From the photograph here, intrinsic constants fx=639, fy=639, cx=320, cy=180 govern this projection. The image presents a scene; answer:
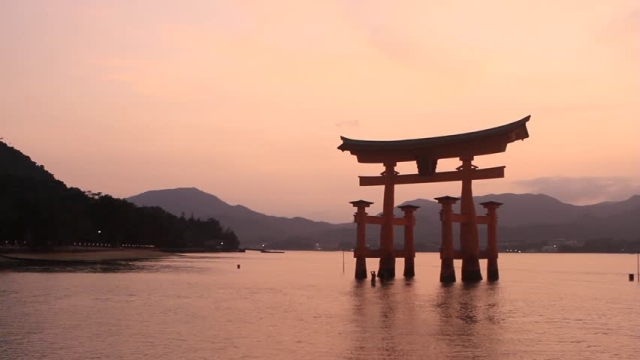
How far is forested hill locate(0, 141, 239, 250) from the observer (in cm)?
8400

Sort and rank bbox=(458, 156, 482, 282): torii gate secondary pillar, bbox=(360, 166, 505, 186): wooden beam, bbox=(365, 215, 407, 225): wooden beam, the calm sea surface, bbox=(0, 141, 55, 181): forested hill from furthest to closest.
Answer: bbox=(0, 141, 55, 181): forested hill
bbox=(365, 215, 407, 225): wooden beam
bbox=(458, 156, 482, 282): torii gate secondary pillar
bbox=(360, 166, 505, 186): wooden beam
the calm sea surface

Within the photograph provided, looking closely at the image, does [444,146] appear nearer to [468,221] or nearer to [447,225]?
[468,221]

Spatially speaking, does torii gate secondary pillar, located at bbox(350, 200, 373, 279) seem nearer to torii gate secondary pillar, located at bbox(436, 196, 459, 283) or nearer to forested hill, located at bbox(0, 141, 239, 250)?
torii gate secondary pillar, located at bbox(436, 196, 459, 283)

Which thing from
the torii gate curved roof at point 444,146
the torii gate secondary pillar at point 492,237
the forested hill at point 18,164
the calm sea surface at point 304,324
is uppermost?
the forested hill at point 18,164

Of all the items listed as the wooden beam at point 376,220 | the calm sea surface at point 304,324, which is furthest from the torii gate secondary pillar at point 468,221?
the wooden beam at point 376,220

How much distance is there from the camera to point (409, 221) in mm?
51062

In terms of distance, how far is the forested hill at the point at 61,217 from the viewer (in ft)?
276

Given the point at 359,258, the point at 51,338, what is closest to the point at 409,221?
the point at 359,258

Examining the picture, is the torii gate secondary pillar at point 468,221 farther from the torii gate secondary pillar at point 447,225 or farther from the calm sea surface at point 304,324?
the calm sea surface at point 304,324

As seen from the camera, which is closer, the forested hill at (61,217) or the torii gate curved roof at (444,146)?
the torii gate curved roof at (444,146)

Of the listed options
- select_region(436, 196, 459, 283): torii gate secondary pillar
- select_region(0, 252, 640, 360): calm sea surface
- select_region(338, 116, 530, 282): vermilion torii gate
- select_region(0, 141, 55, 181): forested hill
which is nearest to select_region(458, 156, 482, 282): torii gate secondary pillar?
select_region(338, 116, 530, 282): vermilion torii gate

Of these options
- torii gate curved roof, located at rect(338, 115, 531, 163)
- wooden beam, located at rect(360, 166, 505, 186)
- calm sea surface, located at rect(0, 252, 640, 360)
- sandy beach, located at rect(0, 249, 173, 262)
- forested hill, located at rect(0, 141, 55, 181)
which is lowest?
calm sea surface, located at rect(0, 252, 640, 360)

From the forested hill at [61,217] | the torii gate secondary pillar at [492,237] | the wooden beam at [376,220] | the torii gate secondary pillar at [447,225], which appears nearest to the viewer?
the torii gate secondary pillar at [447,225]

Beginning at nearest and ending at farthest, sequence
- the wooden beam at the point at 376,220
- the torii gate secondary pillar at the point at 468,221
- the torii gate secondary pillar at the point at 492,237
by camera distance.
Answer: the torii gate secondary pillar at the point at 468,221 < the wooden beam at the point at 376,220 < the torii gate secondary pillar at the point at 492,237
